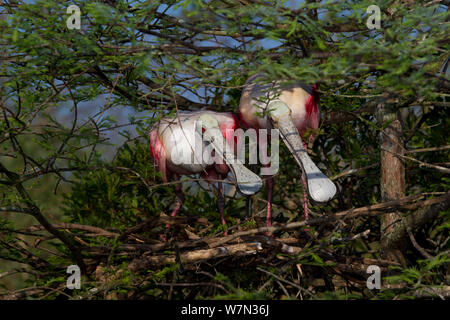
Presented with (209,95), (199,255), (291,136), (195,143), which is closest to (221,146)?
(195,143)

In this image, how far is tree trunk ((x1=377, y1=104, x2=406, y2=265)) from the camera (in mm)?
3062

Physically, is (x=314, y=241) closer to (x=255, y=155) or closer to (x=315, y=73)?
(x=255, y=155)

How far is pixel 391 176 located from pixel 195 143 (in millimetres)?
1068

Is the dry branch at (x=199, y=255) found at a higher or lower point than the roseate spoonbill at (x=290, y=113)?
lower

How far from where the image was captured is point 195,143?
2.79 m

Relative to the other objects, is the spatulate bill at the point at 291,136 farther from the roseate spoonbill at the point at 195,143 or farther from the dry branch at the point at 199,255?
the dry branch at the point at 199,255

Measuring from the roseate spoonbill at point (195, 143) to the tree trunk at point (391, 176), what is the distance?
818mm

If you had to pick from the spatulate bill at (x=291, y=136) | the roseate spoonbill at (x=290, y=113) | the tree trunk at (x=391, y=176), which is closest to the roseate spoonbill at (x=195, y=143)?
the roseate spoonbill at (x=290, y=113)

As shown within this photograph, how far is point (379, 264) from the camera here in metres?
2.86

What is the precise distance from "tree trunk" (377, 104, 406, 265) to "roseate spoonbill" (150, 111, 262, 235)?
2.68ft

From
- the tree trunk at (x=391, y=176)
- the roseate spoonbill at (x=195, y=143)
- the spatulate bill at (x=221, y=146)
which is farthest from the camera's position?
the tree trunk at (x=391, y=176)

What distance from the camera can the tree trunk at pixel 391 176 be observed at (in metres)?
3.06

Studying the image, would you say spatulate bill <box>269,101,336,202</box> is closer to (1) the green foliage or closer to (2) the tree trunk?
(1) the green foliage

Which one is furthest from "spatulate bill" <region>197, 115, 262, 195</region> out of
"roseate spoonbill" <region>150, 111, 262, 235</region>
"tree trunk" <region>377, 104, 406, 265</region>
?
"tree trunk" <region>377, 104, 406, 265</region>
